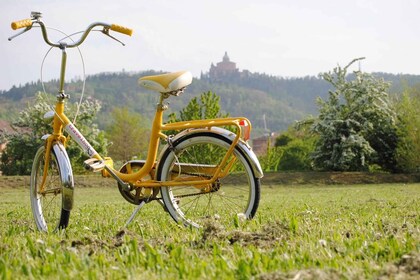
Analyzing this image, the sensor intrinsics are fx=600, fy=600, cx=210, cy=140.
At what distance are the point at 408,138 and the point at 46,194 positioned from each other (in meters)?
27.9

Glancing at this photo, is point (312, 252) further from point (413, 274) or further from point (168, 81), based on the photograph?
point (168, 81)

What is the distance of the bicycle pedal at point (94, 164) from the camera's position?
5.21 meters

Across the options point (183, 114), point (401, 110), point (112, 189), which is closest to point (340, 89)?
point (401, 110)

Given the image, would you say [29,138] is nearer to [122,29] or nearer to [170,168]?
[122,29]

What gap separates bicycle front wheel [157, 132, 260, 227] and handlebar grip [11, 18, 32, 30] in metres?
1.70

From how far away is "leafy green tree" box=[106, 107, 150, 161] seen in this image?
A: 214 ft

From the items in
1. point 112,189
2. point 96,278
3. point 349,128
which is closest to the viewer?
point 96,278

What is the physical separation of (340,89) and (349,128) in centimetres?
228

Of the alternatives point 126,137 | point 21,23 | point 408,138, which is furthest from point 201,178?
point 126,137

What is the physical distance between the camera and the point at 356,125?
3186cm

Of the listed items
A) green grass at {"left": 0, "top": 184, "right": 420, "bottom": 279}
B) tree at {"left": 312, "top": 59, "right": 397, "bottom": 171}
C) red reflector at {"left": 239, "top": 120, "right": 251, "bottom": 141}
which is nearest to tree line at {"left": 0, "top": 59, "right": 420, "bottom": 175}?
tree at {"left": 312, "top": 59, "right": 397, "bottom": 171}

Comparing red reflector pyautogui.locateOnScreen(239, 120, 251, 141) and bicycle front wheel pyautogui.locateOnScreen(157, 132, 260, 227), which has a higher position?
red reflector pyautogui.locateOnScreen(239, 120, 251, 141)

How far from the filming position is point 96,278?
264 centimetres

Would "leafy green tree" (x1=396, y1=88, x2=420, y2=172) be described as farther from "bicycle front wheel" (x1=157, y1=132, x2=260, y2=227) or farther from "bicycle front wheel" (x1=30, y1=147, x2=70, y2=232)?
"bicycle front wheel" (x1=30, y1=147, x2=70, y2=232)
